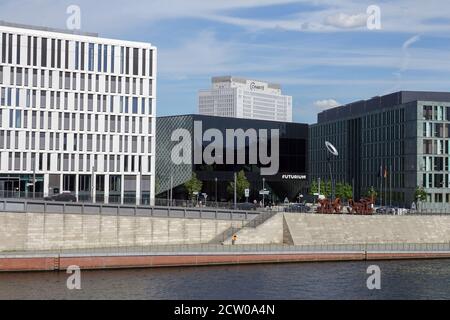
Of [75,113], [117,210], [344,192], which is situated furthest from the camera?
[344,192]

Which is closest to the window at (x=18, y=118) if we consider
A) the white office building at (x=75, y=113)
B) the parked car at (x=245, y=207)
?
the white office building at (x=75, y=113)

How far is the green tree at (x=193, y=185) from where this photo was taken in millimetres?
120537

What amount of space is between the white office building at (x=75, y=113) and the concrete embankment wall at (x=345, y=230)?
20582 mm

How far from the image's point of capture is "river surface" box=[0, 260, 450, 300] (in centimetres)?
5675

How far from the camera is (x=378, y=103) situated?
15212 cm

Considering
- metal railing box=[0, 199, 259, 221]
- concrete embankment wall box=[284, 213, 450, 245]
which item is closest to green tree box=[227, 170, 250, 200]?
metal railing box=[0, 199, 259, 221]

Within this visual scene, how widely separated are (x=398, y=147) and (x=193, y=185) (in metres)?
41.8

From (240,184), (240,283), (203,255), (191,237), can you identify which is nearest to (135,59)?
(240,184)

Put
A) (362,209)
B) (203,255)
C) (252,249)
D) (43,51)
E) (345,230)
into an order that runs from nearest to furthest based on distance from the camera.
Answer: (203,255)
(252,249)
(345,230)
(362,209)
(43,51)

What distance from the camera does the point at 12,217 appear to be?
7556cm

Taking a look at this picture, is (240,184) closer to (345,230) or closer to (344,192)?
(344,192)

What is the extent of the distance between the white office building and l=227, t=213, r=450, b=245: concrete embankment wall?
20582 mm

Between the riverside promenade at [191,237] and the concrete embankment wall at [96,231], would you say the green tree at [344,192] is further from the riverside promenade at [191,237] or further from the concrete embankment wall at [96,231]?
the concrete embankment wall at [96,231]
